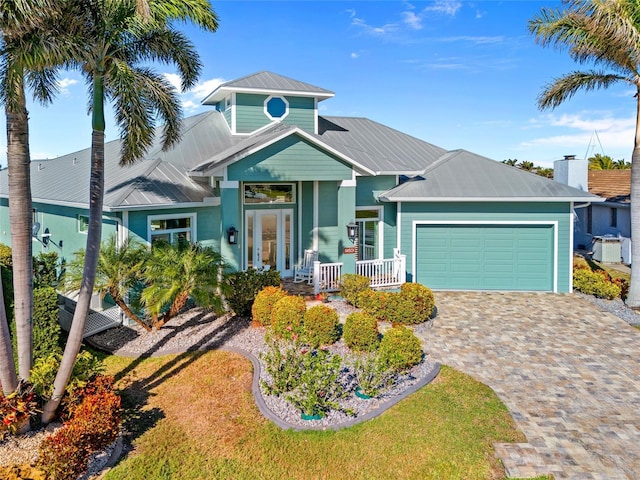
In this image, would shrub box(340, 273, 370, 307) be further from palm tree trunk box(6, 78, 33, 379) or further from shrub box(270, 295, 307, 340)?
palm tree trunk box(6, 78, 33, 379)

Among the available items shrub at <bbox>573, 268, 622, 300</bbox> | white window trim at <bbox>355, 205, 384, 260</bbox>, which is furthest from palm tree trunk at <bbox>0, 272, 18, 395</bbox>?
shrub at <bbox>573, 268, 622, 300</bbox>

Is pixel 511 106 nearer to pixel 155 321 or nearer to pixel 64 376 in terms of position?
pixel 155 321

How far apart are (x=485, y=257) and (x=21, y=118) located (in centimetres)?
1376

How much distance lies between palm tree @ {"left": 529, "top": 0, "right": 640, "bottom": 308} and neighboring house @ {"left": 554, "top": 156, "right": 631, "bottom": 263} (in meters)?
7.31

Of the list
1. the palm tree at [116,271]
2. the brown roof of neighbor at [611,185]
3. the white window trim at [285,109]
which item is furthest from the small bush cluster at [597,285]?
the palm tree at [116,271]

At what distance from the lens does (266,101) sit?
54.3 ft

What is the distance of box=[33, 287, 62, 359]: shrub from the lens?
806 cm

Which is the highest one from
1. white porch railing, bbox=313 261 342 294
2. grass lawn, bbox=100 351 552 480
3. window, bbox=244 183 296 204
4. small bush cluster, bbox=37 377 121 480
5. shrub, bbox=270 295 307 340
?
window, bbox=244 183 296 204

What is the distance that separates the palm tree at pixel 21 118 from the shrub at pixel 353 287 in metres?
7.89

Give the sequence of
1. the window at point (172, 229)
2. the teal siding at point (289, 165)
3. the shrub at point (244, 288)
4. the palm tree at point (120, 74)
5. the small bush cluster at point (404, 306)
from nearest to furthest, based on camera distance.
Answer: the palm tree at point (120, 74) → the small bush cluster at point (404, 306) → the shrub at point (244, 288) → the window at point (172, 229) → the teal siding at point (289, 165)

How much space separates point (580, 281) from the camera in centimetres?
1531

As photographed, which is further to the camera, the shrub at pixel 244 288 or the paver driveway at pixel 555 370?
the shrub at pixel 244 288

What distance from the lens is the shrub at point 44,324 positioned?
→ 26.5 ft

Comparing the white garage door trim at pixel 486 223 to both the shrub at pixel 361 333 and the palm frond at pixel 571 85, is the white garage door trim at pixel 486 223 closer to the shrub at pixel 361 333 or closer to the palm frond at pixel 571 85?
the palm frond at pixel 571 85
